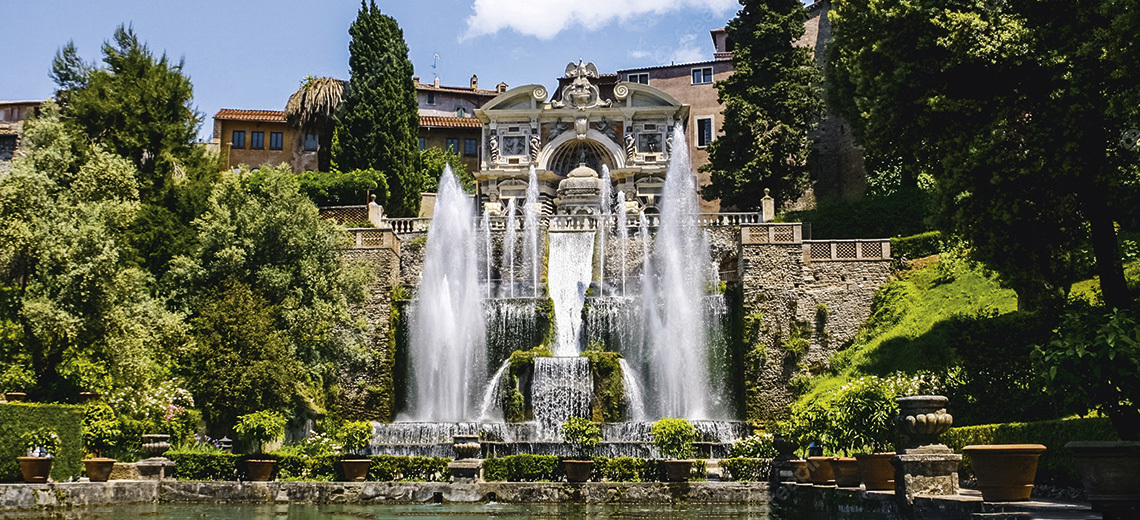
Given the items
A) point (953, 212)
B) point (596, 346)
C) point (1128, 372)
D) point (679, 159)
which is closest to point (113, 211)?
point (596, 346)

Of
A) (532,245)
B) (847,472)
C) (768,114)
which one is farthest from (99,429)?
(768,114)

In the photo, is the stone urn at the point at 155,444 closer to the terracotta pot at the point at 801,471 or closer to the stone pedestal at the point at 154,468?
the stone pedestal at the point at 154,468

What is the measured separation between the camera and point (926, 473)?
38.5 ft

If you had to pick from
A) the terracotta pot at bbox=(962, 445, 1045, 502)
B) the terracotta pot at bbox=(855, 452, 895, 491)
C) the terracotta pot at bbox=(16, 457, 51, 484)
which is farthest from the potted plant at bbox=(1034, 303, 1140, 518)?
the terracotta pot at bbox=(16, 457, 51, 484)

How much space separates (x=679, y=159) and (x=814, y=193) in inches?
273

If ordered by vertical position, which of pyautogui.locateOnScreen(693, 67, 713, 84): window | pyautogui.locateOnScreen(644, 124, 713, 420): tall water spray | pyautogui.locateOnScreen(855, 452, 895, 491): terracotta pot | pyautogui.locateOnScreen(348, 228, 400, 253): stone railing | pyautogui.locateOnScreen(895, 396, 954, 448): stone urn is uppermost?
pyautogui.locateOnScreen(693, 67, 713, 84): window

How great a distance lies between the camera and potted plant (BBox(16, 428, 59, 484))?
17.4m

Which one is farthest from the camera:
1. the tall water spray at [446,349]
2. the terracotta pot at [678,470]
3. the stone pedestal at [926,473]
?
the tall water spray at [446,349]

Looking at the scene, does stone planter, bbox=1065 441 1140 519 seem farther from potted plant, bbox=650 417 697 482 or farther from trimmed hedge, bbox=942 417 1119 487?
potted plant, bbox=650 417 697 482

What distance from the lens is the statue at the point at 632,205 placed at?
143ft

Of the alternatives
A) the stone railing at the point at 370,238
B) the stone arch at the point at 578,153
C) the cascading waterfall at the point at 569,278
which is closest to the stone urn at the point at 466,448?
the cascading waterfall at the point at 569,278

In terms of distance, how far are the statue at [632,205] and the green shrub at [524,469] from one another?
24254 millimetres

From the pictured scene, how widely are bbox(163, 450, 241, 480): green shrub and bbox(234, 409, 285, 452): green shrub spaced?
1.23 meters

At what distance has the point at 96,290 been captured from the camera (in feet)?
71.3
